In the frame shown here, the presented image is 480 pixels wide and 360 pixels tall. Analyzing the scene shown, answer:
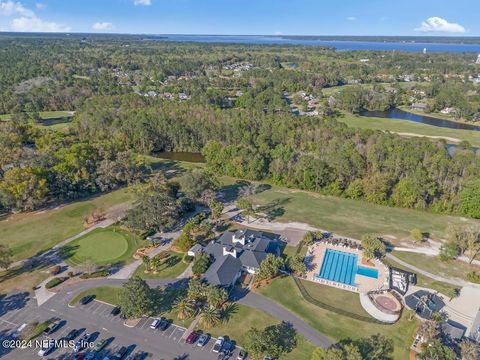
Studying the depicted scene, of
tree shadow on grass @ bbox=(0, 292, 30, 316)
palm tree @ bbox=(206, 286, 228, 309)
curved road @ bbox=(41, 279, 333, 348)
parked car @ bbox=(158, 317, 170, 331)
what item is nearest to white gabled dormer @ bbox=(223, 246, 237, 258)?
curved road @ bbox=(41, 279, 333, 348)

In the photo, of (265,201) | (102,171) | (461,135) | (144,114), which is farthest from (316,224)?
(461,135)

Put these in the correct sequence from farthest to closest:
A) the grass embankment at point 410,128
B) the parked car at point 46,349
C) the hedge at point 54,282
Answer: the grass embankment at point 410,128, the hedge at point 54,282, the parked car at point 46,349

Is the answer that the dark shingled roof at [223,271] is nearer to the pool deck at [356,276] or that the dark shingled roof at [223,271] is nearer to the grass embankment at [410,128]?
the pool deck at [356,276]

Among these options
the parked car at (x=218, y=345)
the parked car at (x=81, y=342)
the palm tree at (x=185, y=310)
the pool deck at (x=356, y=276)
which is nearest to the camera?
the parked car at (x=218, y=345)

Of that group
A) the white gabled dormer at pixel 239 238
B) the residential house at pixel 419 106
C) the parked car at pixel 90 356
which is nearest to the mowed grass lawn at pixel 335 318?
the white gabled dormer at pixel 239 238

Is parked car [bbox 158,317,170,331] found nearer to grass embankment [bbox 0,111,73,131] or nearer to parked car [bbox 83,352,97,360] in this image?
parked car [bbox 83,352,97,360]

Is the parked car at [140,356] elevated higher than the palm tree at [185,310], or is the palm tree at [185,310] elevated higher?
the palm tree at [185,310]
